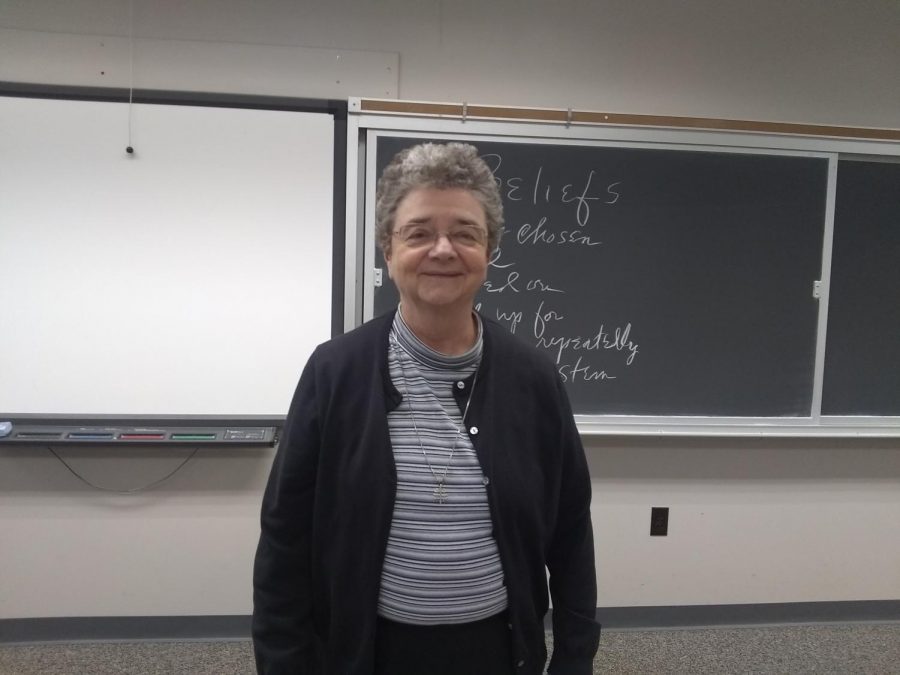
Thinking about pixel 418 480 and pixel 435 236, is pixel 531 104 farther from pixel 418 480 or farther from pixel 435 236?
pixel 418 480

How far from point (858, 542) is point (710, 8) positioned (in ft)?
7.13

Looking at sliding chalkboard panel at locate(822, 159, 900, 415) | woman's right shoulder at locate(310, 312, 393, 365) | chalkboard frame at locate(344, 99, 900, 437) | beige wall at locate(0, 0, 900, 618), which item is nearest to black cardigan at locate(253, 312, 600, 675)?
woman's right shoulder at locate(310, 312, 393, 365)

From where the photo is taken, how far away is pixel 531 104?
73.4 inches

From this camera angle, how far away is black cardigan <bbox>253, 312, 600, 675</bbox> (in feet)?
2.70

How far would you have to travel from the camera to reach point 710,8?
1.88m

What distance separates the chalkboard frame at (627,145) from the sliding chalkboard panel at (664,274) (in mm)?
29

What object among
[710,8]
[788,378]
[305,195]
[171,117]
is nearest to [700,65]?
[710,8]

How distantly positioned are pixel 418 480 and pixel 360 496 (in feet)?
0.32

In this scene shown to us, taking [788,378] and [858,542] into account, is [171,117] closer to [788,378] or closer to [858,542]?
[788,378]

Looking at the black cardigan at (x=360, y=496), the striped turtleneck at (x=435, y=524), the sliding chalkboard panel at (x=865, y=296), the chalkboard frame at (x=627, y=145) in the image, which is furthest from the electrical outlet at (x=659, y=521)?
the striped turtleneck at (x=435, y=524)

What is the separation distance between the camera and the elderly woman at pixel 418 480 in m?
0.83


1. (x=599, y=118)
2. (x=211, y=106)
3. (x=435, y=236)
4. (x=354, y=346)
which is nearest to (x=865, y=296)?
(x=599, y=118)

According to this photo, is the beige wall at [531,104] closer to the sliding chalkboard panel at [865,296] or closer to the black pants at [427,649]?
the sliding chalkboard panel at [865,296]

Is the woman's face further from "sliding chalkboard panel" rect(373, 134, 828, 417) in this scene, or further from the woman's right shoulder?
"sliding chalkboard panel" rect(373, 134, 828, 417)
